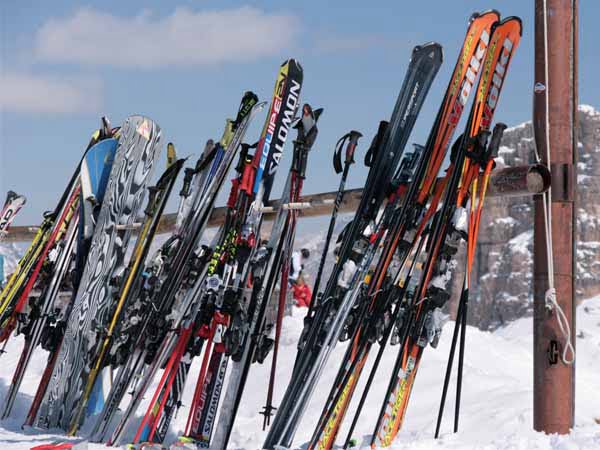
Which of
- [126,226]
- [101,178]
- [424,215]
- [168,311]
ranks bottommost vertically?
[168,311]

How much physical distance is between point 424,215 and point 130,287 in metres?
2.70

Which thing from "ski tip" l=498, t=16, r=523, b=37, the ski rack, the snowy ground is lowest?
the snowy ground

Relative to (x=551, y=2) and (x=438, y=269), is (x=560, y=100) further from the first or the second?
(x=438, y=269)

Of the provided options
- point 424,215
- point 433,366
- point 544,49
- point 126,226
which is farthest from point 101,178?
point 544,49

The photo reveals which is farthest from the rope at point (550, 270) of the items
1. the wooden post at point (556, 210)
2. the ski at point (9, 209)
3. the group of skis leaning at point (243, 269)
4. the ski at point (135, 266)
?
the ski at point (9, 209)

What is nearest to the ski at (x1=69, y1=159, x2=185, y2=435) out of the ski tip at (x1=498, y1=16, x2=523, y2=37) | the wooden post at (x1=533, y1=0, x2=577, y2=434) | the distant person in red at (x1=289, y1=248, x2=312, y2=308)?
the ski tip at (x1=498, y1=16, x2=523, y2=37)

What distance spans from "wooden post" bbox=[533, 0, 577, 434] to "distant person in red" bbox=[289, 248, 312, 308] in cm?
860

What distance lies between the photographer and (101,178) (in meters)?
6.67

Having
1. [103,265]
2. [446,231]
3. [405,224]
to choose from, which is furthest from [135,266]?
[446,231]

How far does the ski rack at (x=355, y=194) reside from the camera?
12.0 feet

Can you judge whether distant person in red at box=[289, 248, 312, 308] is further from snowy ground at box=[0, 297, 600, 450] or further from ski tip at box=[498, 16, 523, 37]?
ski tip at box=[498, 16, 523, 37]

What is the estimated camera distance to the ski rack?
367 cm

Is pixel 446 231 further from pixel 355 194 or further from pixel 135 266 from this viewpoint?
pixel 135 266

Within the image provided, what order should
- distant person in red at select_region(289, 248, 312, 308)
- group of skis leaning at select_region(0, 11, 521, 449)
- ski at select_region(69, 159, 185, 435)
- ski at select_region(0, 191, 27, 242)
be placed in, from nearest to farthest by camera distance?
group of skis leaning at select_region(0, 11, 521, 449) < ski at select_region(69, 159, 185, 435) < ski at select_region(0, 191, 27, 242) < distant person in red at select_region(289, 248, 312, 308)
